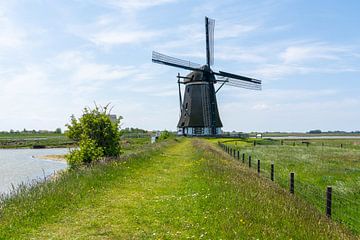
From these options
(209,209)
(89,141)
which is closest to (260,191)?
(209,209)

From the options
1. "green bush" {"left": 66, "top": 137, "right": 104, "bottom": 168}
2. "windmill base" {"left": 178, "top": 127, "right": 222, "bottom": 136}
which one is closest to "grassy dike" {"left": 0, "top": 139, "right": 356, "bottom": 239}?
"green bush" {"left": 66, "top": 137, "right": 104, "bottom": 168}

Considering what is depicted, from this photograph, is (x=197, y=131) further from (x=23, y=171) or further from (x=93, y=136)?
(x=93, y=136)

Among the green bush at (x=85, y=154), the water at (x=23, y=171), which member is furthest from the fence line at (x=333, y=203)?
the green bush at (x=85, y=154)

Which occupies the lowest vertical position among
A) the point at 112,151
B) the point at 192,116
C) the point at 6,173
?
the point at 6,173

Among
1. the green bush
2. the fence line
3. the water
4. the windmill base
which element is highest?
the windmill base

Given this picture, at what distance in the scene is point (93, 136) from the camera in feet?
89.1

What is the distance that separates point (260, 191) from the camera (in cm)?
A: 1323

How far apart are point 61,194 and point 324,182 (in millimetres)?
15404

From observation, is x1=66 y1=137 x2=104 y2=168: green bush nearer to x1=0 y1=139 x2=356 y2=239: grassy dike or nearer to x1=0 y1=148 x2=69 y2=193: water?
x1=0 y1=148 x2=69 y2=193: water

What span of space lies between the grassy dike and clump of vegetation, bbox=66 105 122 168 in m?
→ 9.81

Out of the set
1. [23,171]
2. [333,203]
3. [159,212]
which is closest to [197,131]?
[23,171]

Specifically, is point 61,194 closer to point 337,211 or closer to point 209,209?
point 209,209

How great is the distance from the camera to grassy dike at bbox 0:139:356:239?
883cm

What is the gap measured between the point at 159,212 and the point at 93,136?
674 inches
